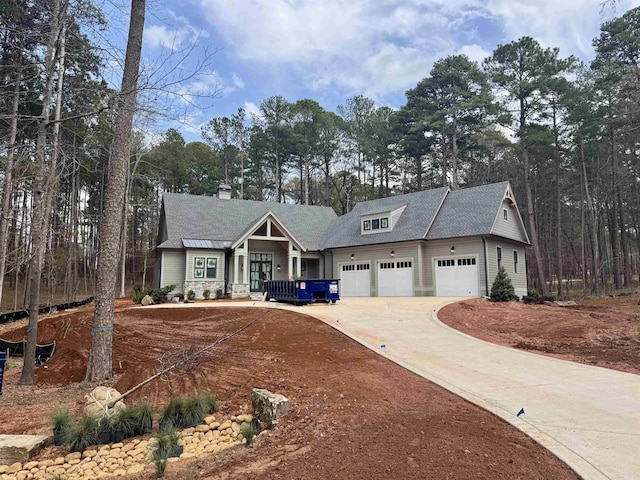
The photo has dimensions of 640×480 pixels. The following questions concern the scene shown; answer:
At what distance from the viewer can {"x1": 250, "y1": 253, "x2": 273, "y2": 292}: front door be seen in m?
22.8

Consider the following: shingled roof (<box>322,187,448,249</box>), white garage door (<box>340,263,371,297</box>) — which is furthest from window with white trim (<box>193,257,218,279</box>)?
white garage door (<box>340,263,371,297</box>)

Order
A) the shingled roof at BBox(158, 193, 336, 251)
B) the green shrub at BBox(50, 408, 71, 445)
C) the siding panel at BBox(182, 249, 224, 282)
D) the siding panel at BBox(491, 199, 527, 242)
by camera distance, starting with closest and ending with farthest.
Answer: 1. the green shrub at BBox(50, 408, 71, 445)
2. the siding panel at BBox(491, 199, 527, 242)
3. the siding panel at BBox(182, 249, 224, 282)
4. the shingled roof at BBox(158, 193, 336, 251)

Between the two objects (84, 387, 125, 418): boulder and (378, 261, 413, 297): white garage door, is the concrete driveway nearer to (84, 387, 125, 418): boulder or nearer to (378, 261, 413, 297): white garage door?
(84, 387, 125, 418): boulder

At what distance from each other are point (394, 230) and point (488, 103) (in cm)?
1597

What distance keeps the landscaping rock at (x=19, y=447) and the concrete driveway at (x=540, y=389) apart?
4.93 metres

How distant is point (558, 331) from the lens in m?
10.6

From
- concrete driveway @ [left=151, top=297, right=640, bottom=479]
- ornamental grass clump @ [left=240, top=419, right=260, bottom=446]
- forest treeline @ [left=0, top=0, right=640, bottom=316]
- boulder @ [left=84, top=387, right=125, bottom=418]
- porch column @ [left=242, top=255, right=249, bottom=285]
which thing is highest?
forest treeline @ [left=0, top=0, right=640, bottom=316]

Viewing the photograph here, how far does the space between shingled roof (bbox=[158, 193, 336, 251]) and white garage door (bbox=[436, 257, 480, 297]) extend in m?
7.98

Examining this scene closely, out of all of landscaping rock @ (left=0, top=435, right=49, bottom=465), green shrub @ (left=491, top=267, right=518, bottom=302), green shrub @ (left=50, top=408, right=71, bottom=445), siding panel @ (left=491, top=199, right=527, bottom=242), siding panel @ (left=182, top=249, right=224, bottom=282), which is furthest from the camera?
siding panel @ (left=182, top=249, right=224, bottom=282)

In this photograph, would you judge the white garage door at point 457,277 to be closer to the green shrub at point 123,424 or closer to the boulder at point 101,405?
the boulder at point 101,405

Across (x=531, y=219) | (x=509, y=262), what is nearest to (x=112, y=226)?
(x=509, y=262)

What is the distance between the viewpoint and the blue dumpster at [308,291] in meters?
15.3

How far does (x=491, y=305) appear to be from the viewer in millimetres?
15539

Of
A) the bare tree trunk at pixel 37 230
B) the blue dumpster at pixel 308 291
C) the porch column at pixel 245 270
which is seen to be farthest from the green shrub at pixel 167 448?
the porch column at pixel 245 270
